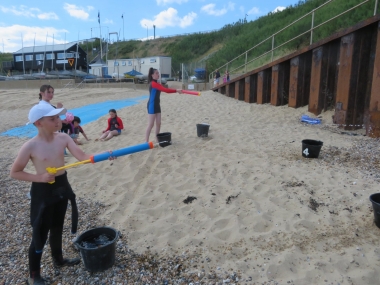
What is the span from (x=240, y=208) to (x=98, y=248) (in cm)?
174

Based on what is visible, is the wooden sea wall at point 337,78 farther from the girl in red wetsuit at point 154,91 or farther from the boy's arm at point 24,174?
the boy's arm at point 24,174

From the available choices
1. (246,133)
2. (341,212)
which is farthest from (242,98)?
(341,212)

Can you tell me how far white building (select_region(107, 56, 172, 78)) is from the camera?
1674 inches

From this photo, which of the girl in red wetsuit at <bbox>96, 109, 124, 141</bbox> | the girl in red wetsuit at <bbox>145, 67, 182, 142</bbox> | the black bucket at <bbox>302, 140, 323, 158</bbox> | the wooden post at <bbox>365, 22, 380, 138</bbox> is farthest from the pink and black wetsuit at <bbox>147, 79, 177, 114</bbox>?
the wooden post at <bbox>365, 22, 380, 138</bbox>

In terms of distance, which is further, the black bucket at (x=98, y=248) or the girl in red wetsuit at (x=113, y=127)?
the girl in red wetsuit at (x=113, y=127)

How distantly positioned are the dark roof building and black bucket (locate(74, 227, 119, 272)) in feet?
161

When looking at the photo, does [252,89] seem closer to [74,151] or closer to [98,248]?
[74,151]

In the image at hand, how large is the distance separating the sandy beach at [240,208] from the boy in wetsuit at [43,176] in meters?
0.48

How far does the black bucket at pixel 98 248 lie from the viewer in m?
2.65

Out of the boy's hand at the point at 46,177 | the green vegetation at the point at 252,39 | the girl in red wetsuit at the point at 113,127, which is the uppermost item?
the green vegetation at the point at 252,39

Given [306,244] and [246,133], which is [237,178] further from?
[246,133]

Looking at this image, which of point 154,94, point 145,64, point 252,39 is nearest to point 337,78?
point 154,94

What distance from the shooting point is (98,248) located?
262 cm

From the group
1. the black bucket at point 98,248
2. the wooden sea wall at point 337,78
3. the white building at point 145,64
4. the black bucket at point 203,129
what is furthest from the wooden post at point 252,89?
the white building at point 145,64
